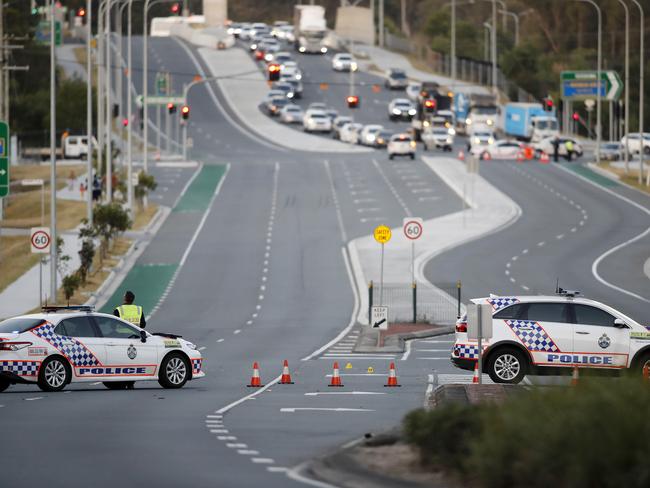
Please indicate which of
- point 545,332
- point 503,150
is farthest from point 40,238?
point 503,150

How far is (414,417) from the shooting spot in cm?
1499

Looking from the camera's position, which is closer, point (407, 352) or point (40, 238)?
point (407, 352)

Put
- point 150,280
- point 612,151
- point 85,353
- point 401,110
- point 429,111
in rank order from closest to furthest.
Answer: point 85,353 → point 150,280 → point 612,151 → point 429,111 → point 401,110

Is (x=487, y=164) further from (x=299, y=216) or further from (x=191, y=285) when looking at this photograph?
→ (x=191, y=285)

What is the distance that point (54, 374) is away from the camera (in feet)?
80.5

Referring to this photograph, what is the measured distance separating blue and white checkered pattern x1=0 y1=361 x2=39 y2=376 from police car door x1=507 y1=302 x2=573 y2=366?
25.7 feet

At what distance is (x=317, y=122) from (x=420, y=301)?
206 feet

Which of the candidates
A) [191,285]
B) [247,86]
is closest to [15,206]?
[191,285]

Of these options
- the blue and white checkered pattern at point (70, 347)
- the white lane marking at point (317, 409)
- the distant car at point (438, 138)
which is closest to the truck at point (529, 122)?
the distant car at point (438, 138)

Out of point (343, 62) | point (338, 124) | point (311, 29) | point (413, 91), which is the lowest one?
point (338, 124)

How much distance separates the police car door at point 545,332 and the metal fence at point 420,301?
1535 centimetres

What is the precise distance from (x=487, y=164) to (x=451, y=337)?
156 feet

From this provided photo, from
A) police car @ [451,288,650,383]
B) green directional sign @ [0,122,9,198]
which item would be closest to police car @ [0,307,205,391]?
police car @ [451,288,650,383]

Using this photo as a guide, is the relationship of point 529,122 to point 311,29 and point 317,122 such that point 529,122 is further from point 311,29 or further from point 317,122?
point 311,29
